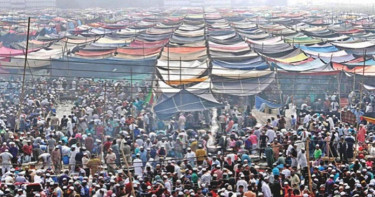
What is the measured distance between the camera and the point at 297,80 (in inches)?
904

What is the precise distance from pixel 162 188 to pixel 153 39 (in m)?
23.6

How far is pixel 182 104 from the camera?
61.2 feet

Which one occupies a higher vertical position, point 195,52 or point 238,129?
point 195,52

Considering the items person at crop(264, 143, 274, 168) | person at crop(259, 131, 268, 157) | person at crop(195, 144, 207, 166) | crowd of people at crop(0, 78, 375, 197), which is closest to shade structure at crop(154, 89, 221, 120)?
crowd of people at crop(0, 78, 375, 197)

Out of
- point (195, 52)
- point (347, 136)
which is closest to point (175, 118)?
point (347, 136)

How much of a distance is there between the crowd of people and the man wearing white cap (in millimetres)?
24

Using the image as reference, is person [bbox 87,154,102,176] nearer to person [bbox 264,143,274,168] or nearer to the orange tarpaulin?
person [bbox 264,143,274,168]

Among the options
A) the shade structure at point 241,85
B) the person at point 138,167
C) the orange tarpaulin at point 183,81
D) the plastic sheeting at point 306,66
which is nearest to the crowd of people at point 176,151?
the person at point 138,167

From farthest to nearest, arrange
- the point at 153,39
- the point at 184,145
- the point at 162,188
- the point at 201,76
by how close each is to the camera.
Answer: the point at 153,39 < the point at 201,76 < the point at 184,145 < the point at 162,188

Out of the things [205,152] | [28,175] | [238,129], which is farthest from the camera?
[238,129]

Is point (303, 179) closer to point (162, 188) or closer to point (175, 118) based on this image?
point (162, 188)

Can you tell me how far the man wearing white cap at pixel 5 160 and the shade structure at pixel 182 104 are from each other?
16.1ft

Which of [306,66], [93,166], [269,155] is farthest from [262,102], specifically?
[93,166]

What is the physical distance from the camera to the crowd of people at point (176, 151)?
1253cm
